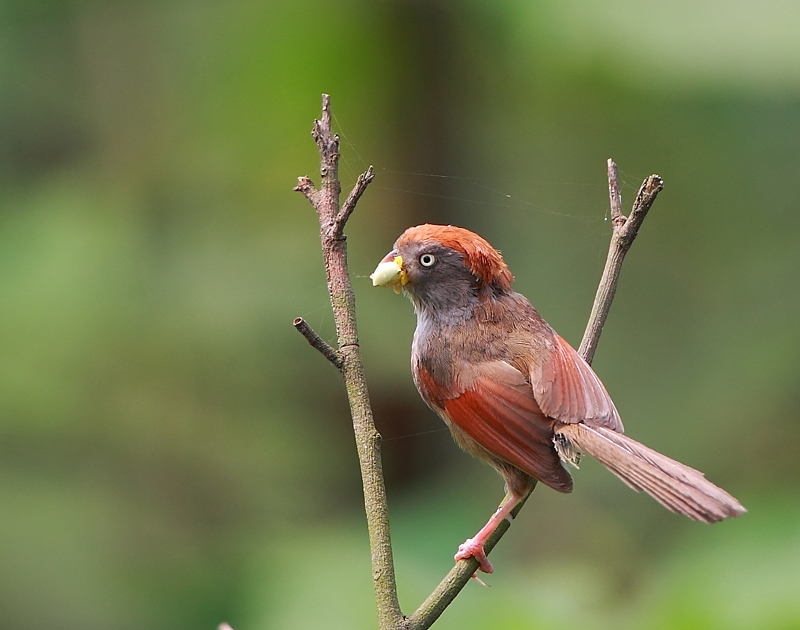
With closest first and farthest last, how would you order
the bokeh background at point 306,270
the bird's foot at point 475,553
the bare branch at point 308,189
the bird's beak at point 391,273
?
the bare branch at point 308,189 → the bird's foot at point 475,553 → the bird's beak at point 391,273 → the bokeh background at point 306,270

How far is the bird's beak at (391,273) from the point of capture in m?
2.39

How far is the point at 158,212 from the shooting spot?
4621 millimetres

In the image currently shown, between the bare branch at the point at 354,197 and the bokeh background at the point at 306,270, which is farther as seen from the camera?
the bokeh background at the point at 306,270

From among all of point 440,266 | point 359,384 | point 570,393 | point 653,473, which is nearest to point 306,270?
point 440,266

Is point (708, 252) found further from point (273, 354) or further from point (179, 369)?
point (179, 369)

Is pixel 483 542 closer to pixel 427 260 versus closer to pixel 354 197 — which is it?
pixel 427 260

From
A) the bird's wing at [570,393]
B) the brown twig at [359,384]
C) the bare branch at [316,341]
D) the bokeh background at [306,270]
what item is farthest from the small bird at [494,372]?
the bokeh background at [306,270]

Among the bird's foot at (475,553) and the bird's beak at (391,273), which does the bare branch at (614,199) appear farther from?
the bird's foot at (475,553)

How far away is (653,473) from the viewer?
1946 mm

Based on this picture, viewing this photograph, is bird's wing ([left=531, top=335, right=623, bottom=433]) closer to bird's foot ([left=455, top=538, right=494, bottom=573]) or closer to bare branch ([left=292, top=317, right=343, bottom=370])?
bird's foot ([left=455, top=538, right=494, bottom=573])

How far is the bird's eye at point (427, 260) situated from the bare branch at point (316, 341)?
0.62 metres

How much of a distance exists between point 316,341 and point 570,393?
818 millimetres

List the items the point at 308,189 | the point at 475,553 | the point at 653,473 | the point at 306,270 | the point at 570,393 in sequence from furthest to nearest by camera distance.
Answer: the point at 306,270
the point at 570,393
the point at 475,553
the point at 308,189
the point at 653,473

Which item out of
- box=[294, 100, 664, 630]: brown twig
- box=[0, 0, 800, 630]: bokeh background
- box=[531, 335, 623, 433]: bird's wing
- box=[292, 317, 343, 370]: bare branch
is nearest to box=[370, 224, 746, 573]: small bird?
box=[531, 335, 623, 433]: bird's wing
